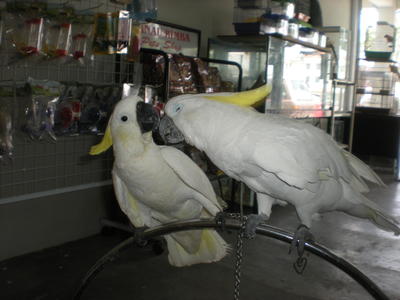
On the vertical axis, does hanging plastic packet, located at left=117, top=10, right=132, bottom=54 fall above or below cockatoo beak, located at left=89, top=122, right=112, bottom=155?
above

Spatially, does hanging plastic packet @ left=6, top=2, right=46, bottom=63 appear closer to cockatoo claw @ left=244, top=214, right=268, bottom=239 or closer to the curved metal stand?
the curved metal stand

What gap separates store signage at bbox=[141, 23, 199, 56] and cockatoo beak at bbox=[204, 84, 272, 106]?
1.81 metres

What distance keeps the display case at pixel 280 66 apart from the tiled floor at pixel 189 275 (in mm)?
1379

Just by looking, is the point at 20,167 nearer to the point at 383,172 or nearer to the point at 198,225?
the point at 198,225

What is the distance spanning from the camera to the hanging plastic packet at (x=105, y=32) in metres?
2.31

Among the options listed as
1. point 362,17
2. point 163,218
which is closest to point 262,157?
point 163,218

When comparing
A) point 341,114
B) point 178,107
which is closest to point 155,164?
point 178,107

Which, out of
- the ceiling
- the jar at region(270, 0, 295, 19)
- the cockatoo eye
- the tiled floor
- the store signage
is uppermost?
the ceiling

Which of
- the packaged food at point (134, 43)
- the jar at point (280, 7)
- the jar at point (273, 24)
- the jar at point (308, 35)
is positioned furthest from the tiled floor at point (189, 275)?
the jar at point (308, 35)

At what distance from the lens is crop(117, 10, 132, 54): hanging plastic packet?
91.0 inches

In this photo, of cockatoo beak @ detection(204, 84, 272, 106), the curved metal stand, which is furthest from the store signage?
the curved metal stand

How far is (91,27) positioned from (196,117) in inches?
52.2

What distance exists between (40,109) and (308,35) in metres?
2.98

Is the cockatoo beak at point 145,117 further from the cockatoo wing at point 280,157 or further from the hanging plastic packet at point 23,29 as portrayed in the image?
the hanging plastic packet at point 23,29
